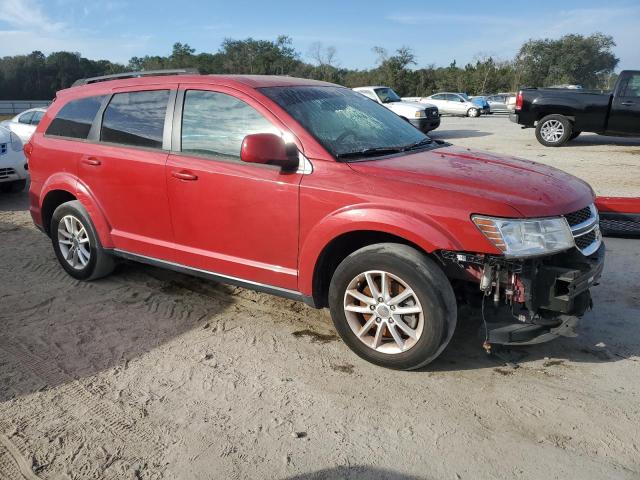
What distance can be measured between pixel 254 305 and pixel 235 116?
4.98ft

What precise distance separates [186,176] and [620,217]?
481 cm

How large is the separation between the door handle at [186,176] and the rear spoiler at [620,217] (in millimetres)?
4549

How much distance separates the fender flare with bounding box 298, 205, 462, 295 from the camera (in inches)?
115

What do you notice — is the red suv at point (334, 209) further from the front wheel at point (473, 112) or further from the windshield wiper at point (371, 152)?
the front wheel at point (473, 112)

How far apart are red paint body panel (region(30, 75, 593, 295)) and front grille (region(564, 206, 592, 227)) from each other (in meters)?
0.05

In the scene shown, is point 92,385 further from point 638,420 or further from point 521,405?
point 638,420

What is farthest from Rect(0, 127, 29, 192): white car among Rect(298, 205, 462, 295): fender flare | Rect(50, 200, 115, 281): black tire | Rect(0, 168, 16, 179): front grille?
Rect(298, 205, 462, 295): fender flare

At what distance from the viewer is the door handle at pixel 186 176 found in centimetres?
374

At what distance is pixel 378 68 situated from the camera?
58.4 meters

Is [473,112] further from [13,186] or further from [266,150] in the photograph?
[266,150]

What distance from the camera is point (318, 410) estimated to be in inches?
113

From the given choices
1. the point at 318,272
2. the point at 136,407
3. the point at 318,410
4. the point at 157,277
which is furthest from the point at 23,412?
the point at 157,277

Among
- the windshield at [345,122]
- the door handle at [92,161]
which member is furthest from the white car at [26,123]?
the windshield at [345,122]

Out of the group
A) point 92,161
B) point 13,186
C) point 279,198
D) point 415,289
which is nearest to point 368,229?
point 415,289
